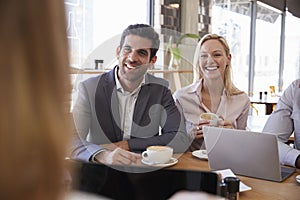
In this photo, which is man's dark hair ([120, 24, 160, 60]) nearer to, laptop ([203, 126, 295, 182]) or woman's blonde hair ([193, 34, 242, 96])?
laptop ([203, 126, 295, 182])

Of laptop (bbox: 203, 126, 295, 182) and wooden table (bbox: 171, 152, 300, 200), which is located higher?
laptop (bbox: 203, 126, 295, 182)

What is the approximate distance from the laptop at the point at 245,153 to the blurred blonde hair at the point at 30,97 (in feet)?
4.12

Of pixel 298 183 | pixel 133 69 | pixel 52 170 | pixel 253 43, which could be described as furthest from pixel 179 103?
pixel 253 43

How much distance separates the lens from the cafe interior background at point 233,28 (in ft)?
7.02

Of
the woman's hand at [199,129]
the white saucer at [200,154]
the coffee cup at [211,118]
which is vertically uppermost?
the coffee cup at [211,118]

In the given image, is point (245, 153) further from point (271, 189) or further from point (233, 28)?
point (233, 28)

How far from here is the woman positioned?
2082 millimetres

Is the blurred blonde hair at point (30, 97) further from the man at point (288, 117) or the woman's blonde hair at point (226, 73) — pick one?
the man at point (288, 117)

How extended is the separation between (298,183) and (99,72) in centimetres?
98

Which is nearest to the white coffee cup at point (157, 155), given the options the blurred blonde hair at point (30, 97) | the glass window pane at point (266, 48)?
the blurred blonde hair at point (30, 97)

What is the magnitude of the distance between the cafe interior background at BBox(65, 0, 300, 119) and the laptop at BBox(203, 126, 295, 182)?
433mm

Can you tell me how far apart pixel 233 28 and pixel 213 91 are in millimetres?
5154

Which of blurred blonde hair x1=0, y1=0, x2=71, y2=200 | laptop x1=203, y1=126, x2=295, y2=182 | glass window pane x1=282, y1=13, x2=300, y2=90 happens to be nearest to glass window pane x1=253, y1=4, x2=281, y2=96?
glass window pane x1=282, y1=13, x2=300, y2=90

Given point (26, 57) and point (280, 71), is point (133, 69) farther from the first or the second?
point (280, 71)
